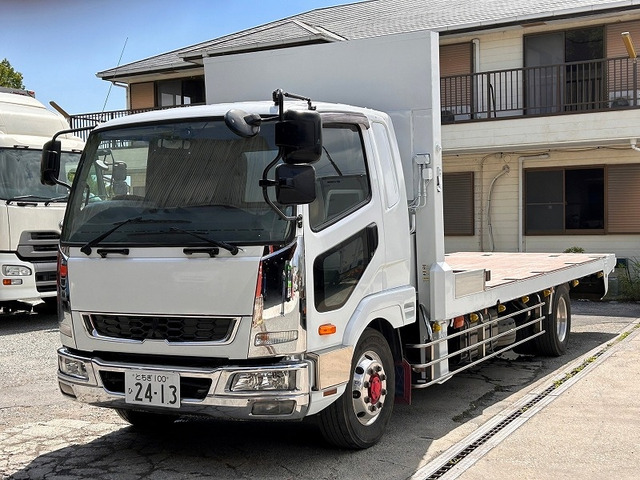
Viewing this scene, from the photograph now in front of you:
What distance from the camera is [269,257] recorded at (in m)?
4.59

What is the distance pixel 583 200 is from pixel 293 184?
14.2 m

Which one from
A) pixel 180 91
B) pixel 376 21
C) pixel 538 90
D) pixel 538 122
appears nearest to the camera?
pixel 538 122

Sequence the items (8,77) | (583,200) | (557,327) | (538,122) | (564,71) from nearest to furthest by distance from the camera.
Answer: (557,327), (538,122), (583,200), (564,71), (8,77)

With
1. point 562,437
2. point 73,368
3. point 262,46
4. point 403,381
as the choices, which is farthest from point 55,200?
point 262,46

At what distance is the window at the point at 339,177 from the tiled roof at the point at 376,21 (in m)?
13.0

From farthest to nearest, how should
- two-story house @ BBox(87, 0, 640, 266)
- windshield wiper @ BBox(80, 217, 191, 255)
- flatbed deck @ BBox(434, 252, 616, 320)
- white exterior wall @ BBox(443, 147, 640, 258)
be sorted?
white exterior wall @ BBox(443, 147, 640, 258), two-story house @ BBox(87, 0, 640, 266), flatbed deck @ BBox(434, 252, 616, 320), windshield wiper @ BBox(80, 217, 191, 255)

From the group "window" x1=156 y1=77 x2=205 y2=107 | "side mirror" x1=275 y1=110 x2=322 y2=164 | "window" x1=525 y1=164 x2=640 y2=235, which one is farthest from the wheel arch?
"window" x1=156 y1=77 x2=205 y2=107

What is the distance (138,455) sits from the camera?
5453 mm

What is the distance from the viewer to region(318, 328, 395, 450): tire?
5.15 metres

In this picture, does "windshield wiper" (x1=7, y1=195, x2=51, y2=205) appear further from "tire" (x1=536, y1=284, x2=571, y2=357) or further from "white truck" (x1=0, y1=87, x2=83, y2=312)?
"tire" (x1=536, y1=284, x2=571, y2=357)

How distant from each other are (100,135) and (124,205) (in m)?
0.65

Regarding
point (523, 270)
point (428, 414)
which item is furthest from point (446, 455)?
point (523, 270)

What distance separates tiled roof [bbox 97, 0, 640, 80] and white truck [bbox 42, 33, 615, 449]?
12324 mm

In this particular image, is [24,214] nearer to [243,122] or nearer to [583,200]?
[243,122]
